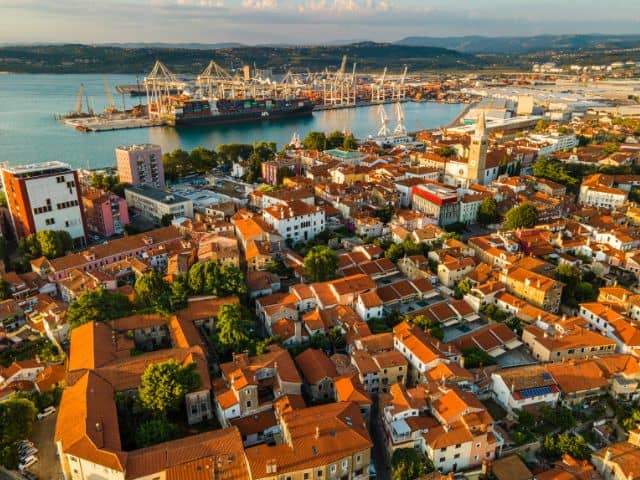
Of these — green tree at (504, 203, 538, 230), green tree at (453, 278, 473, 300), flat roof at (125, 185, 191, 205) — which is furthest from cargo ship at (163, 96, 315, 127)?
green tree at (453, 278, 473, 300)

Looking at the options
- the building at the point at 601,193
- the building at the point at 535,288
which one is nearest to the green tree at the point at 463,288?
the building at the point at 535,288

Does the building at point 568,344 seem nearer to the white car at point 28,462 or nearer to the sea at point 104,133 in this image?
the white car at point 28,462

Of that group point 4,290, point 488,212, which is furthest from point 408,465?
point 488,212

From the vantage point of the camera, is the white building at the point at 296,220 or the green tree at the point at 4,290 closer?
the green tree at the point at 4,290

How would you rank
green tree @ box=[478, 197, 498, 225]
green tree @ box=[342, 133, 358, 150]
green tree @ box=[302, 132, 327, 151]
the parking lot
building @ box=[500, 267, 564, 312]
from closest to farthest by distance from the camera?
the parking lot, building @ box=[500, 267, 564, 312], green tree @ box=[478, 197, 498, 225], green tree @ box=[342, 133, 358, 150], green tree @ box=[302, 132, 327, 151]

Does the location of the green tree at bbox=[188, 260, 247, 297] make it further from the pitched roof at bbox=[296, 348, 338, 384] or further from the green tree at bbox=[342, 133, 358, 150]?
the green tree at bbox=[342, 133, 358, 150]
